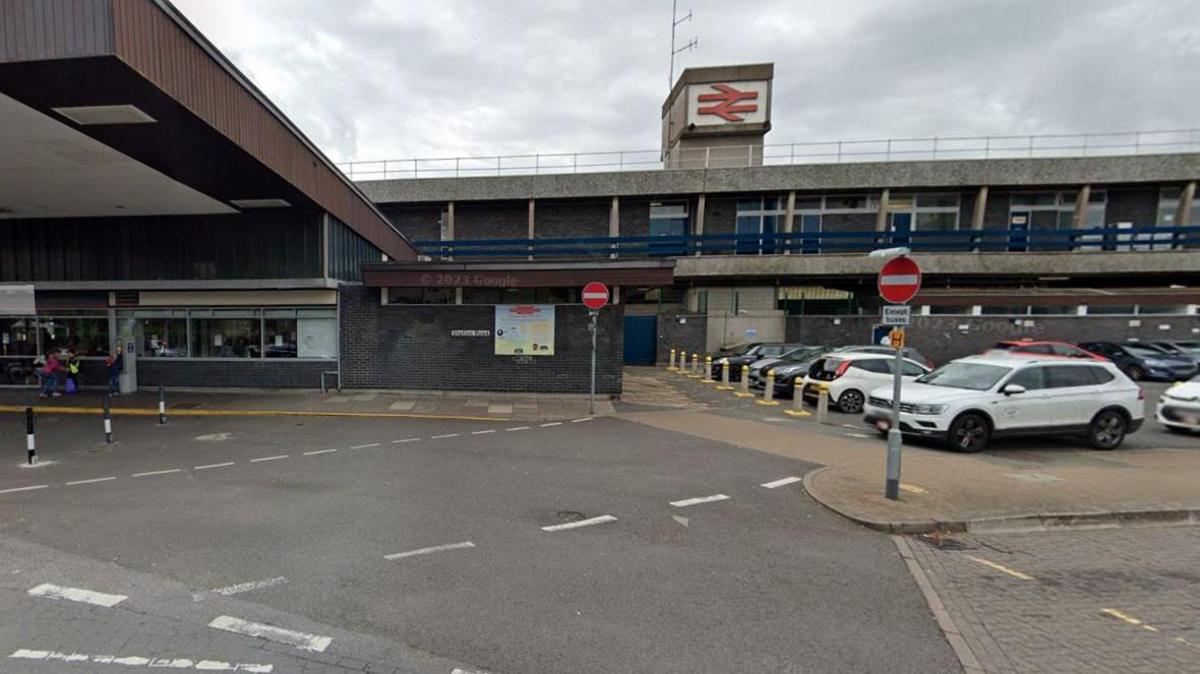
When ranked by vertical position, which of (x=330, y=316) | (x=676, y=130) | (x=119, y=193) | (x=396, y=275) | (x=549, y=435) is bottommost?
(x=549, y=435)

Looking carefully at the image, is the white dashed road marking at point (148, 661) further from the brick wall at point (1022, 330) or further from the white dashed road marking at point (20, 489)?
the brick wall at point (1022, 330)

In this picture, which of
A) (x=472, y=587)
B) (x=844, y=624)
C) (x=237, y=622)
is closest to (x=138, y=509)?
(x=237, y=622)

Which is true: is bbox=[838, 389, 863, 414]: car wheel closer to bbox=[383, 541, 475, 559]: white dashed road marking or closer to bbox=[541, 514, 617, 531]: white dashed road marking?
bbox=[541, 514, 617, 531]: white dashed road marking

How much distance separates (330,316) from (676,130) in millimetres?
24712

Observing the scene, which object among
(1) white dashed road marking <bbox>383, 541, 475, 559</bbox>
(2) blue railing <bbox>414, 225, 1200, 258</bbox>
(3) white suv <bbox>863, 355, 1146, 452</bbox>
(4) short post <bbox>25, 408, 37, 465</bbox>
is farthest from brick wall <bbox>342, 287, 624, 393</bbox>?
(2) blue railing <bbox>414, 225, 1200, 258</bbox>

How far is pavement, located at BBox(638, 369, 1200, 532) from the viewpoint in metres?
5.80

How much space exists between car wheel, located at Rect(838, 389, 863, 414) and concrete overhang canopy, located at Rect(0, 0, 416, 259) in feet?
45.6

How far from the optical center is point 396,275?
13680 millimetres

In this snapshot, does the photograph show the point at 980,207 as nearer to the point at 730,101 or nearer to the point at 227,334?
the point at 730,101

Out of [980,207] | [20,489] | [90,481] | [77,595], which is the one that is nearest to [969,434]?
[77,595]

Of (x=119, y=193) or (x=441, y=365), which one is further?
(x=441, y=365)

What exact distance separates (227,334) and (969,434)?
1838 centimetres

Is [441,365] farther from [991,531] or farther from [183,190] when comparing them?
[991,531]

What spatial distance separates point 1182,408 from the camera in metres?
10.5
